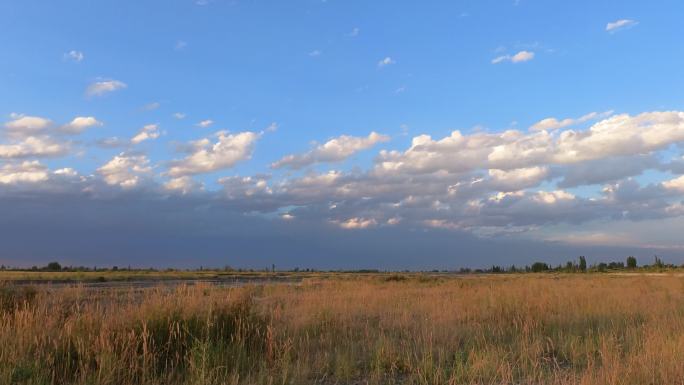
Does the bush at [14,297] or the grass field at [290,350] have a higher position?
the bush at [14,297]

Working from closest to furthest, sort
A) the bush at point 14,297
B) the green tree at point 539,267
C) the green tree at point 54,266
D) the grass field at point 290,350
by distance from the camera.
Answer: the grass field at point 290,350 < the bush at point 14,297 < the green tree at point 54,266 < the green tree at point 539,267

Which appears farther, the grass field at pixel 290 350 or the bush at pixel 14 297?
the bush at pixel 14 297

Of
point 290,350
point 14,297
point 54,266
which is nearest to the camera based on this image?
point 290,350

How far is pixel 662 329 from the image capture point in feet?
34.7

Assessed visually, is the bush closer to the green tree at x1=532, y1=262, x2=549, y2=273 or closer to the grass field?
the grass field

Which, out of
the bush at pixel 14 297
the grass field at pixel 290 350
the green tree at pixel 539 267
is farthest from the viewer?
the green tree at pixel 539 267

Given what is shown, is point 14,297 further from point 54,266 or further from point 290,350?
point 54,266

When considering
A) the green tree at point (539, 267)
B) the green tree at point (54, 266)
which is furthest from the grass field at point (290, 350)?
the green tree at point (539, 267)

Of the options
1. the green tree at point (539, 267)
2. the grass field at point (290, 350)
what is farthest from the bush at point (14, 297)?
the green tree at point (539, 267)

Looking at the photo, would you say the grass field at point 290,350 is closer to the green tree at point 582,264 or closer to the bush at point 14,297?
the bush at point 14,297

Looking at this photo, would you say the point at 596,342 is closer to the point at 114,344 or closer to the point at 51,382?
the point at 114,344

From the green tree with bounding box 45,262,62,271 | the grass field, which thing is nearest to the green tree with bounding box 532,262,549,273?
the green tree with bounding box 45,262,62,271

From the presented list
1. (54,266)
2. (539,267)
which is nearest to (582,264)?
(539,267)

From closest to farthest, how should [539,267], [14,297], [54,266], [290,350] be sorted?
[290,350] < [14,297] < [54,266] < [539,267]
